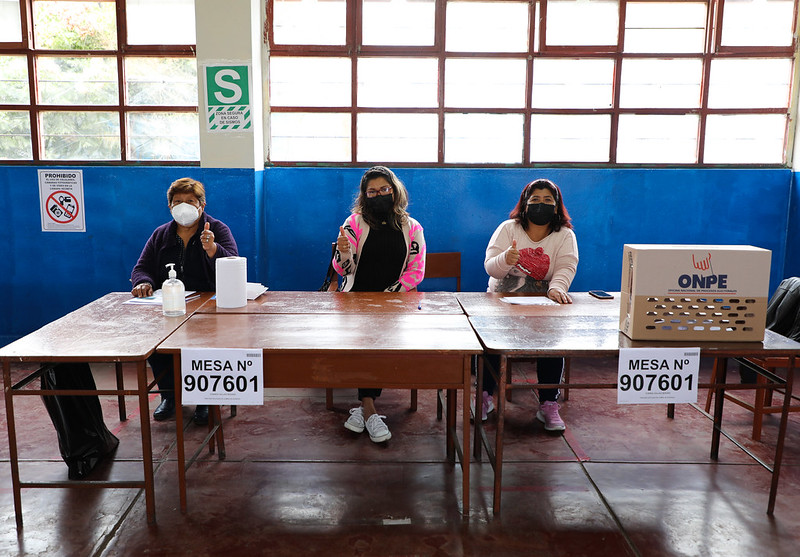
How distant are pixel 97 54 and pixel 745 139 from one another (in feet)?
14.3

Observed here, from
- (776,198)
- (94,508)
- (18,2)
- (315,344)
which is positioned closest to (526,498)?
(315,344)

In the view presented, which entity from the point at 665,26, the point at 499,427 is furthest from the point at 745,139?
the point at 499,427

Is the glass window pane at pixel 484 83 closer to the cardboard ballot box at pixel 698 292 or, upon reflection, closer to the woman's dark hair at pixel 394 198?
the woman's dark hair at pixel 394 198

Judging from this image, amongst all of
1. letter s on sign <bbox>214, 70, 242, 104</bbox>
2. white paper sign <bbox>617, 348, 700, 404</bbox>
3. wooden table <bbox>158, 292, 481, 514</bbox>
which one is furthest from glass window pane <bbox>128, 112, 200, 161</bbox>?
white paper sign <bbox>617, 348, 700, 404</bbox>

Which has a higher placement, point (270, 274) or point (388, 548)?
point (270, 274)

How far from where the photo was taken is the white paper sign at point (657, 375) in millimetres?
2199

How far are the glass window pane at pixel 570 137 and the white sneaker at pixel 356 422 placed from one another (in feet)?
7.26

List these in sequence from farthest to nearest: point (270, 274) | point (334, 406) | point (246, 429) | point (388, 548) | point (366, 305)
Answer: point (270, 274), point (334, 406), point (246, 429), point (366, 305), point (388, 548)

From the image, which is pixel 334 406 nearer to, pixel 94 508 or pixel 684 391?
pixel 94 508

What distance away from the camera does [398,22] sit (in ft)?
13.7

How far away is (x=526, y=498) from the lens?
2.46m

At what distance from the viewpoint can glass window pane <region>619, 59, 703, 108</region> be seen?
4207mm

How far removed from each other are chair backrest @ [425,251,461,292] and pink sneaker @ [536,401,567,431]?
115 cm

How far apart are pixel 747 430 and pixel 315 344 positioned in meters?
2.28
